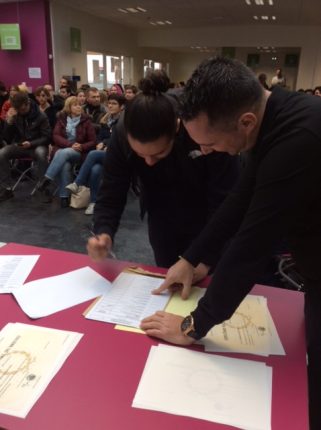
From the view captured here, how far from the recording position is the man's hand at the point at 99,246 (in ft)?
4.04

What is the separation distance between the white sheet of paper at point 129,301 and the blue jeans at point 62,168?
3.01 metres

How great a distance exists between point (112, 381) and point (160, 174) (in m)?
0.74

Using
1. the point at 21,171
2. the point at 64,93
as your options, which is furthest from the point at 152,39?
the point at 21,171

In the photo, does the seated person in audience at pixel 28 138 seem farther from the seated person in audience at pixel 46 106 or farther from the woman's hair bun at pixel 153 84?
the woman's hair bun at pixel 153 84

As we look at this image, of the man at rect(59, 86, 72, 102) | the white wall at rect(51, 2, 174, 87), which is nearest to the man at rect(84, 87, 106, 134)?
the man at rect(59, 86, 72, 102)

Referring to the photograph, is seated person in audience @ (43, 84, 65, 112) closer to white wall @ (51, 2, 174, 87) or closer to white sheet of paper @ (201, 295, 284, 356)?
white wall @ (51, 2, 174, 87)

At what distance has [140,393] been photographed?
0.77 meters

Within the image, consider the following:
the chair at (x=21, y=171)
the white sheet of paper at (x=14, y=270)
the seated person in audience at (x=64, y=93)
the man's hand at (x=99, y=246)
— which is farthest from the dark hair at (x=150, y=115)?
the seated person in audience at (x=64, y=93)

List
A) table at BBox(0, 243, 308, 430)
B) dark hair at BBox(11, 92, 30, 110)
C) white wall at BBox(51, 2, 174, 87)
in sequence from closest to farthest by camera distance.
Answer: table at BBox(0, 243, 308, 430)
dark hair at BBox(11, 92, 30, 110)
white wall at BBox(51, 2, 174, 87)

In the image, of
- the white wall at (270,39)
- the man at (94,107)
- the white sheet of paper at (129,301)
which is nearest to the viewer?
the white sheet of paper at (129,301)

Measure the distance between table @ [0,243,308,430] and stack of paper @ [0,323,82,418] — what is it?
0.06 feet

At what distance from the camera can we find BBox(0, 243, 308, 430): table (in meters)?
0.71

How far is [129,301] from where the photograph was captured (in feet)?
3.59

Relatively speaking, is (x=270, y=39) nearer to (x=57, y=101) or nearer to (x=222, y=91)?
(x=57, y=101)
